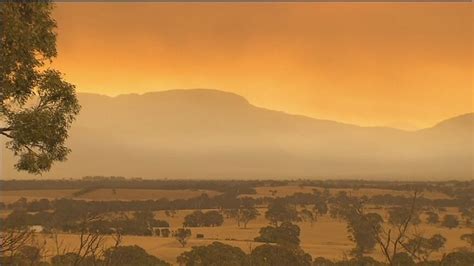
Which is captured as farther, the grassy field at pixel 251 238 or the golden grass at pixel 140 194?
the golden grass at pixel 140 194

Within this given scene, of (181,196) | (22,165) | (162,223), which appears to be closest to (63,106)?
(22,165)

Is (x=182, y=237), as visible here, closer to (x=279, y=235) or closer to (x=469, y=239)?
(x=279, y=235)

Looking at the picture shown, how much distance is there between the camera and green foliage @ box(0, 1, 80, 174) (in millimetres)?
9090

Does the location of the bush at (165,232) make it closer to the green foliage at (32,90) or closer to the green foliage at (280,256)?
the green foliage at (280,256)

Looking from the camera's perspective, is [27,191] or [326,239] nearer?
[326,239]

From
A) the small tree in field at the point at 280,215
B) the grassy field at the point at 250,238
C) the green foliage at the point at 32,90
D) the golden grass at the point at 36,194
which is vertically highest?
the green foliage at the point at 32,90

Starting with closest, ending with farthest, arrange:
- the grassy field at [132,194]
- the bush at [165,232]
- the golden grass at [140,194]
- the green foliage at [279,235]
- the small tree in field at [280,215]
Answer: the green foliage at [279,235] < the bush at [165,232] < the small tree in field at [280,215] < the grassy field at [132,194] < the golden grass at [140,194]

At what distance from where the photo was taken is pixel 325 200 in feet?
303

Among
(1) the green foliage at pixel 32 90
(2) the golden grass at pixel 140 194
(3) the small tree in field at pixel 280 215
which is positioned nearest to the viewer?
(1) the green foliage at pixel 32 90

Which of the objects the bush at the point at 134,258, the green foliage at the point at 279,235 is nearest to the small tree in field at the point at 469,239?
the green foliage at the point at 279,235

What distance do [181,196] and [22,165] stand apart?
92858mm

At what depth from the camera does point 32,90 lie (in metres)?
10.1

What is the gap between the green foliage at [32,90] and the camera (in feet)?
29.8

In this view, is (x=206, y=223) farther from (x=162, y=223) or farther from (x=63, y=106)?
(x=63, y=106)
